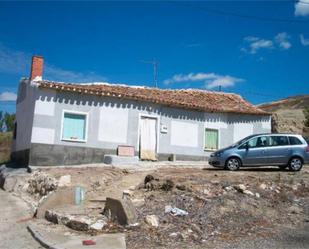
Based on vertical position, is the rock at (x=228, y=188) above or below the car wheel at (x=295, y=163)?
below

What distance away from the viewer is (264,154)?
18.3m

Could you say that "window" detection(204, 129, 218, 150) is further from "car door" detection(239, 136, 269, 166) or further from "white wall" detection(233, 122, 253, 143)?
"car door" detection(239, 136, 269, 166)

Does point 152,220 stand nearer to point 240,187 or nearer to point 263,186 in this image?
point 240,187

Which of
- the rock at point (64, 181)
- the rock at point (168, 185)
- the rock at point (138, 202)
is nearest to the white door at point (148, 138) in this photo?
the rock at point (64, 181)

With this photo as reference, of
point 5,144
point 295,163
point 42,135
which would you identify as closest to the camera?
point 295,163

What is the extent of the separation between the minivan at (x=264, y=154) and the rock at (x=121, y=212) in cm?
848

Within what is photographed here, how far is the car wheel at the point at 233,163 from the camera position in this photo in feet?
60.1

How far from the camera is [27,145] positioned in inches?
811

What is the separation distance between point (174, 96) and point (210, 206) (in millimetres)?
15130

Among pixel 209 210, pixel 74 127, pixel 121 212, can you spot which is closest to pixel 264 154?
pixel 209 210

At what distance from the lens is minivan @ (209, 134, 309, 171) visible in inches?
722

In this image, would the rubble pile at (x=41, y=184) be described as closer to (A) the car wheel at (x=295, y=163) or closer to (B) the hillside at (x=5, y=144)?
(A) the car wheel at (x=295, y=163)

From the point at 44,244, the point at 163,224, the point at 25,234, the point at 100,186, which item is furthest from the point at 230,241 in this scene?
the point at 100,186

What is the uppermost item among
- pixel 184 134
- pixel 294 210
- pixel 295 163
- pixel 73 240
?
pixel 184 134
